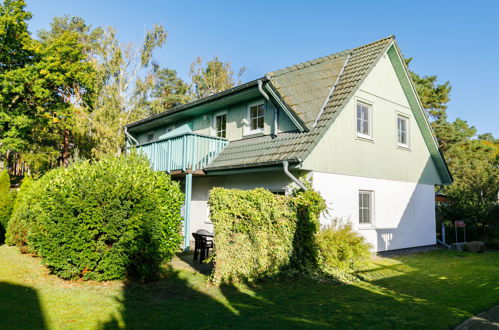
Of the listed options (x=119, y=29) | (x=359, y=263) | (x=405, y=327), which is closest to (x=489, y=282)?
(x=359, y=263)

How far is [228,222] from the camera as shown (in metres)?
7.80

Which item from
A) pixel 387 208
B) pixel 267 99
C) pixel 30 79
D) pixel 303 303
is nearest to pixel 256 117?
pixel 267 99

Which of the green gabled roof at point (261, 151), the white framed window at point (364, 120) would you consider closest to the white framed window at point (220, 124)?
the green gabled roof at point (261, 151)

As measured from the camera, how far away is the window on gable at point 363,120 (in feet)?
44.4

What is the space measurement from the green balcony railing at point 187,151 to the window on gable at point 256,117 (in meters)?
1.45

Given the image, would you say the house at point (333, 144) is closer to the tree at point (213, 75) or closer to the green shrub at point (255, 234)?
the green shrub at point (255, 234)

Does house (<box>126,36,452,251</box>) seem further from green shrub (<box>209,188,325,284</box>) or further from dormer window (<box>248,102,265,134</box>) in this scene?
green shrub (<box>209,188,325,284</box>)

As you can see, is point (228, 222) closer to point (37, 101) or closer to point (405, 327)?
point (405, 327)

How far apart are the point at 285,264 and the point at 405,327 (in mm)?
3613

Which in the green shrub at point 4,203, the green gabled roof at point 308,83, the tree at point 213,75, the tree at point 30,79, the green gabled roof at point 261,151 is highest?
the tree at point 213,75

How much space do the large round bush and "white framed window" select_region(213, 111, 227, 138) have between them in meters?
7.89

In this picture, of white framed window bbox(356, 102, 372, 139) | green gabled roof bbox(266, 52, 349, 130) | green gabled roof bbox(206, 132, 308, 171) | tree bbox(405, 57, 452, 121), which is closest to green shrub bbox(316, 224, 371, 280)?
green gabled roof bbox(206, 132, 308, 171)

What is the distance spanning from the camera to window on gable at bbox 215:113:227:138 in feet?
52.0

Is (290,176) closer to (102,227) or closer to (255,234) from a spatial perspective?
(255,234)
